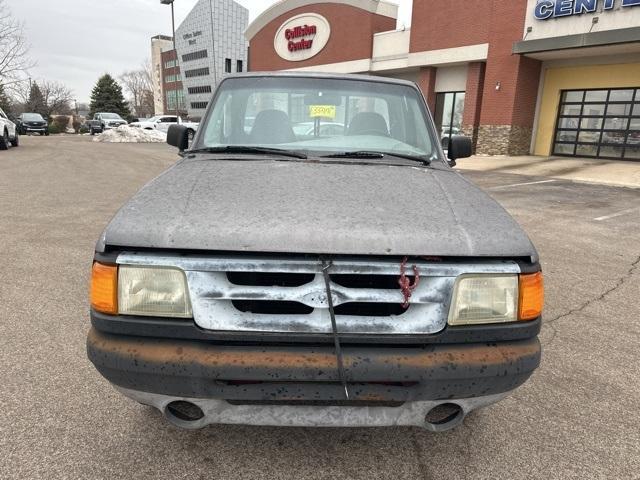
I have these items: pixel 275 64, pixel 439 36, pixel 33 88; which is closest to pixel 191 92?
pixel 33 88

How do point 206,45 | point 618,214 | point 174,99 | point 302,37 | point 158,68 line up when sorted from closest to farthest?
1. point 618,214
2. point 302,37
3. point 206,45
4. point 174,99
5. point 158,68

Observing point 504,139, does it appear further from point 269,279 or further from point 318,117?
point 269,279

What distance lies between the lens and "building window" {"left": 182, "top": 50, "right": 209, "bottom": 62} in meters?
79.7

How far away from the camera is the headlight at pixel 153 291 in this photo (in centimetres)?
176

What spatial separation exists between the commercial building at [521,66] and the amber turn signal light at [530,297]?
17.8 m

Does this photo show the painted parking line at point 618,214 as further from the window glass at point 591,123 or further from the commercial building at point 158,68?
the commercial building at point 158,68

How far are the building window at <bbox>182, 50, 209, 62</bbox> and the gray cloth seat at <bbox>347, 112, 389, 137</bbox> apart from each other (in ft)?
276

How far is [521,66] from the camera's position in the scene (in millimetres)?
19203

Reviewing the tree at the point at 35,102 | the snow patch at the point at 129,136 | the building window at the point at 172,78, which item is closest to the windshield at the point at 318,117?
the snow patch at the point at 129,136

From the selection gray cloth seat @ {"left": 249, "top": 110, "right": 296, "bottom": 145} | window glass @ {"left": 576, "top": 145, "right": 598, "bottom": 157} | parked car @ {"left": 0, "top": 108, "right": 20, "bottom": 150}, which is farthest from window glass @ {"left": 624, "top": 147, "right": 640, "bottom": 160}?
parked car @ {"left": 0, "top": 108, "right": 20, "bottom": 150}

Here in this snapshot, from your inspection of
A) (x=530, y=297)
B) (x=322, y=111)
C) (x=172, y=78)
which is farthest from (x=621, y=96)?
(x=172, y=78)

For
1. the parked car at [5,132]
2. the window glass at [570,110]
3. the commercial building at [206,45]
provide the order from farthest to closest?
the commercial building at [206,45], the window glass at [570,110], the parked car at [5,132]

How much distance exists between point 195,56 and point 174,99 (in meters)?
17.0

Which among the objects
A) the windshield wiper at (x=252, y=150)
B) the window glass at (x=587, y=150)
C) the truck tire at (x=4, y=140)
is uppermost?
the windshield wiper at (x=252, y=150)
